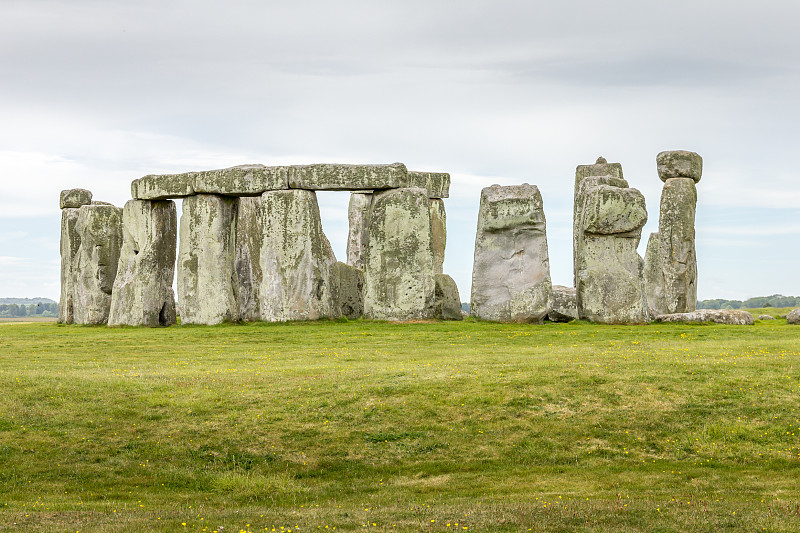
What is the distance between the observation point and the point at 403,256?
28.5 meters

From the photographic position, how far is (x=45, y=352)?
23469 millimetres

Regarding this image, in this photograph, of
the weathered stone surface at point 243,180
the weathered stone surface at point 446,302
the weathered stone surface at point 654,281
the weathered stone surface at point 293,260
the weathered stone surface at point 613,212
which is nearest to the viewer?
the weathered stone surface at point 613,212

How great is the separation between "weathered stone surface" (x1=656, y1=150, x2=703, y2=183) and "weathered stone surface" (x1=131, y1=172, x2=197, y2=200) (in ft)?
50.9

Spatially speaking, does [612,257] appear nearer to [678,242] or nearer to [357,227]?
[678,242]

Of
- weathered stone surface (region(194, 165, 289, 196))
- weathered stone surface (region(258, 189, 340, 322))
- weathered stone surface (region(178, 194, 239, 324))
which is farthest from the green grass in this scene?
weathered stone surface (region(194, 165, 289, 196))

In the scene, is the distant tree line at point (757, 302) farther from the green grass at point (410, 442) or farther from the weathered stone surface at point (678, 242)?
the green grass at point (410, 442)

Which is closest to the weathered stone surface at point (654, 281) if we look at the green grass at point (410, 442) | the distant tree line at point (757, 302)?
the green grass at point (410, 442)

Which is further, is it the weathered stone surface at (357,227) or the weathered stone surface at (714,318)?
the weathered stone surface at (357,227)

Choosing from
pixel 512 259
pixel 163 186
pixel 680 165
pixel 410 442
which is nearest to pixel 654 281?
pixel 680 165

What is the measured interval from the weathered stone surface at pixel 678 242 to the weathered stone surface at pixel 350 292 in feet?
34.5

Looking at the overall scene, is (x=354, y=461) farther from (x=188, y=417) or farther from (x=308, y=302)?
(x=308, y=302)

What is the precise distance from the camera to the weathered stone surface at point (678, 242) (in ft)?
114

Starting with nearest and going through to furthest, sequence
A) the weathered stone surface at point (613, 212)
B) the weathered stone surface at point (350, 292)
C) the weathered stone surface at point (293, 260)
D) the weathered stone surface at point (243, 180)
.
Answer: the weathered stone surface at point (613, 212) → the weathered stone surface at point (293, 260) → the weathered stone surface at point (243, 180) → the weathered stone surface at point (350, 292)

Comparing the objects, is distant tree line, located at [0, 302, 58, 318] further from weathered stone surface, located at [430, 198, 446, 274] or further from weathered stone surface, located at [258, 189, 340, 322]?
weathered stone surface, located at [258, 189, 340, 322]
